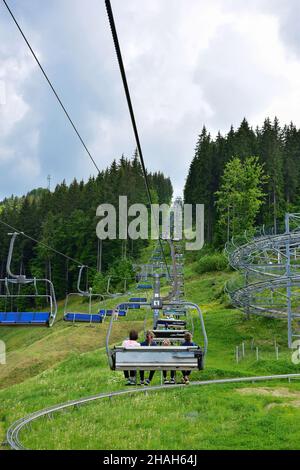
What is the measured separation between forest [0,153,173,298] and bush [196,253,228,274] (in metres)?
11.4

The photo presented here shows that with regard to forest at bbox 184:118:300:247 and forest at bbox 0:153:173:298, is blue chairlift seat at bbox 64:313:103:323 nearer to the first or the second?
forest at bbox 184:118:300:247

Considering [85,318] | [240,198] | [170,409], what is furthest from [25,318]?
[240,198]

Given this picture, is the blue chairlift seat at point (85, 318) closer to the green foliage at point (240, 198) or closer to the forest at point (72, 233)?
the green foliage at point (240, 198)

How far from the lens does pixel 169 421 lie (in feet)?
53.5

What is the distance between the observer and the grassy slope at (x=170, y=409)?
14.5 m

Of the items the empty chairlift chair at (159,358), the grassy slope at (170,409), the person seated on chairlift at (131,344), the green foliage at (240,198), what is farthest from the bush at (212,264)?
the empty chairlift chair at (159,358)

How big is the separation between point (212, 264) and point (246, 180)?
40.2 feet

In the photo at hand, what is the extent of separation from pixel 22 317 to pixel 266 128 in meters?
57.2

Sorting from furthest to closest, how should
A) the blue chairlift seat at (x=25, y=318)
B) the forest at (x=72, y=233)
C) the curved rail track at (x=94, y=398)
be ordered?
the forest at (x=72, y=233)
the blue chairlift seat at (x=25, y=318)
the curved rail track at (x=94, y=398)

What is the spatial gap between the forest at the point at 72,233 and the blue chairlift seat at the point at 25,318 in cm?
3798

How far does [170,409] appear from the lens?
1784 centimetres

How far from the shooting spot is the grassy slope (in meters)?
14.5

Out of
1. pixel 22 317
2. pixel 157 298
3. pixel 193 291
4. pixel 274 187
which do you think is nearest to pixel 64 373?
pixel 22 317
